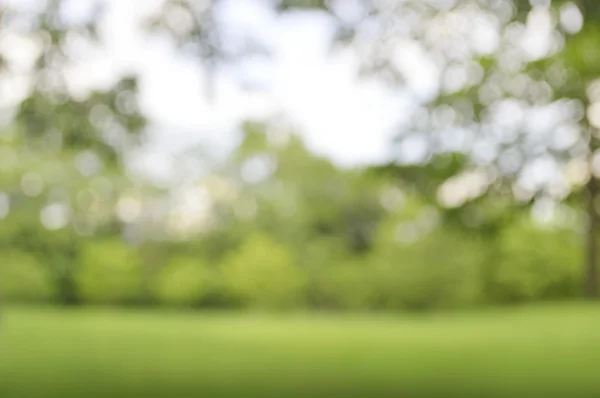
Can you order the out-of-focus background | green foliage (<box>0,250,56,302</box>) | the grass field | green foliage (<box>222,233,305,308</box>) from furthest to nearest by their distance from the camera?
green foliage (<box>222,233,305,308</box>)
green foliage (<box>0,250,56,302</box>)
the grass field
the out-of-focus background

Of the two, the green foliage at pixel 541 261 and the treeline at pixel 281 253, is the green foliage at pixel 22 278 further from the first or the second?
the green foliage at pixel 541 261

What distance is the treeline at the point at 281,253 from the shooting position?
25.8 m

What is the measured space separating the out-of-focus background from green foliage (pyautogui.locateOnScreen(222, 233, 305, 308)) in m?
0.10

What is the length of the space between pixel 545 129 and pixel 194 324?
1587cm

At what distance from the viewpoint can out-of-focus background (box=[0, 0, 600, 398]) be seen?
7520 millimetres

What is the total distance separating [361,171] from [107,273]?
77.8ft

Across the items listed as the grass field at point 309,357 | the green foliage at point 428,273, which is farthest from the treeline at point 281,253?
the grass field at point 309,357

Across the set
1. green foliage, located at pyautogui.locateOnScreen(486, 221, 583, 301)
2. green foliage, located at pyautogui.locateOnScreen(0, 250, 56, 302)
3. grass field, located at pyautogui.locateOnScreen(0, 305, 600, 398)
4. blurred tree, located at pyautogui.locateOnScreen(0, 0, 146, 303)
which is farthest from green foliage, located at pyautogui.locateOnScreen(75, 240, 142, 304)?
blurred tree, located at pyautogui.locateOnScreen(0, 0, 146, 303)

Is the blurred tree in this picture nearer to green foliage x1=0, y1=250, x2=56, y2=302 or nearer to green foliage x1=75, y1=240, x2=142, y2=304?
green foliage x1=0, y1=250, x2=56, y2=302

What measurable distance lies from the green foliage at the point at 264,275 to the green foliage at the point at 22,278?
795 cm

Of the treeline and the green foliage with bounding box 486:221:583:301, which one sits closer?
the green foliage with bounding box 486:221:583:301

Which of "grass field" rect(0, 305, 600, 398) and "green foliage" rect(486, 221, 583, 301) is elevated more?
"green foliage" rect(486, 221, 583, 301)

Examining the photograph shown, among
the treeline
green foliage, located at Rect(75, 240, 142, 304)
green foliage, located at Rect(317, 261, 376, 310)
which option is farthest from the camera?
green foliage, located at Rect(75, 240, 142, 304)

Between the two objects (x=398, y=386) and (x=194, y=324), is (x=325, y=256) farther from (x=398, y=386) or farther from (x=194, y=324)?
(x=398, y=386)
